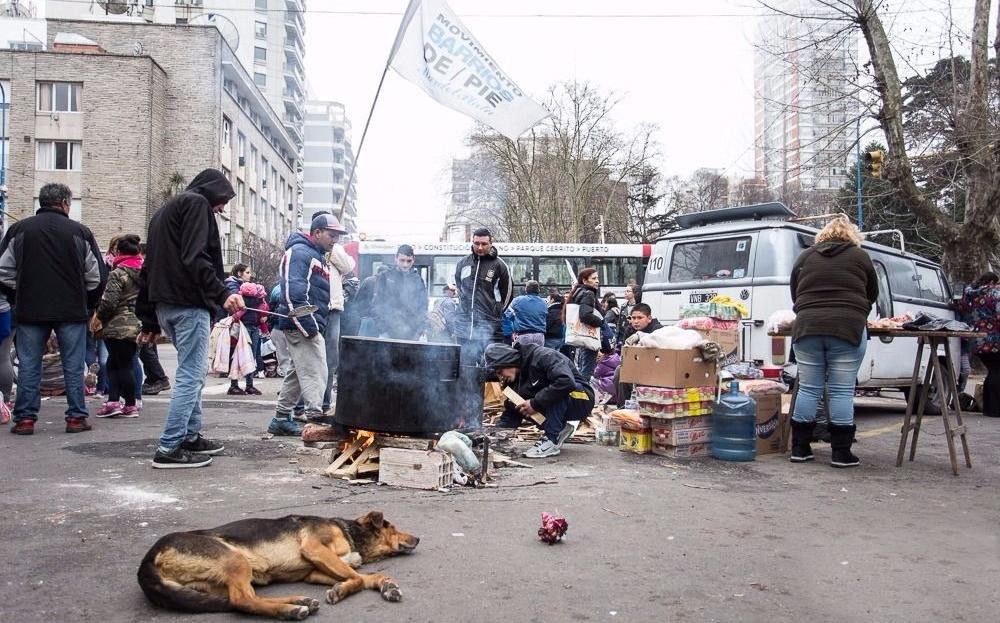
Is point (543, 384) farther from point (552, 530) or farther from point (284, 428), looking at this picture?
point (552, 530)

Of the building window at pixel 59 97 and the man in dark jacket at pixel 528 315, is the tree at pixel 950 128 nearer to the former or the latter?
the man in dark jacket at pixel 528 315

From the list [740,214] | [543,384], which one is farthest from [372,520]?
[740,214]

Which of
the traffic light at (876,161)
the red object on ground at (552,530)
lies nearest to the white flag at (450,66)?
the red object on ground at (552,530)

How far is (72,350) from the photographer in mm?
6477

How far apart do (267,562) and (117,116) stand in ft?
151

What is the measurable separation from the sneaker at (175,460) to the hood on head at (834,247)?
16.7 feet

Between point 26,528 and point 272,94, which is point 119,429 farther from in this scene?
point 272,94

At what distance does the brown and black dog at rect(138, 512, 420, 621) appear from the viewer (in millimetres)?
2795

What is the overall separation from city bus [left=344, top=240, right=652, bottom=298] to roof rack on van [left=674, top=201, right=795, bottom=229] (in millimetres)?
12114

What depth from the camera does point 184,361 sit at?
5.27m

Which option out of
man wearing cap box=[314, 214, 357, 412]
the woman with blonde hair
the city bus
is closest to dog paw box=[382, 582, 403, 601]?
the woman with blonde hair

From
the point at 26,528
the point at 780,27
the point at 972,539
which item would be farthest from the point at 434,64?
the point at 780,27

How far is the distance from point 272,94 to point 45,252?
79899mm

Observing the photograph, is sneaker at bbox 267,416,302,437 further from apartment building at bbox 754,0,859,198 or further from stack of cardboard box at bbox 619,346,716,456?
apartment building at bbox 754,0,859,198
